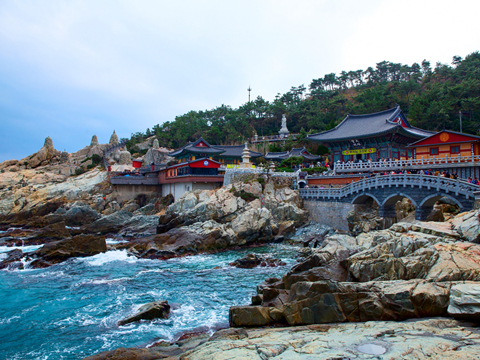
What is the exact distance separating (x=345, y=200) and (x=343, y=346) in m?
29.3

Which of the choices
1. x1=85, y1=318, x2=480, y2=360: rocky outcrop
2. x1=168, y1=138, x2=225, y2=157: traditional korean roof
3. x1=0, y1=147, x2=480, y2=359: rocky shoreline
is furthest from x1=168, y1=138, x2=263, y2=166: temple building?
x1=85, y1=318, x2=480, y2=360: rocky outcrop

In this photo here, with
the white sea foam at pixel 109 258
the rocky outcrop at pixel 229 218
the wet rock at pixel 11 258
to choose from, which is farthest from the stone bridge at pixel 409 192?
the wet rock at pixel 11 258

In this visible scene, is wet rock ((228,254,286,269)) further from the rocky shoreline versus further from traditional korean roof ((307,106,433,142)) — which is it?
traditional korean roof ((307,106,433,142))

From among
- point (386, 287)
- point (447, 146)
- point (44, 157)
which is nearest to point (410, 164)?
point (447, 146)

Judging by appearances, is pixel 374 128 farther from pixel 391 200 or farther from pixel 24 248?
pixel 24 248

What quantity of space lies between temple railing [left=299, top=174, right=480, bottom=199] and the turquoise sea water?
492 inches

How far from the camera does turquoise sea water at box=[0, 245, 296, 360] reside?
48.5 ft

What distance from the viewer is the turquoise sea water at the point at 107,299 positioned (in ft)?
48.5

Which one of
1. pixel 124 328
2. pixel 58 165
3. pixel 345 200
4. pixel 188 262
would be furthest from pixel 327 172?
pixel 58 165

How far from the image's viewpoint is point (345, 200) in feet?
123

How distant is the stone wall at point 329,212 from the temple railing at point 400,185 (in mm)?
913

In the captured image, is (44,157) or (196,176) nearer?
(196,176)

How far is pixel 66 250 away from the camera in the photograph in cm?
2970

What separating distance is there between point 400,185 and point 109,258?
97.9 ft
